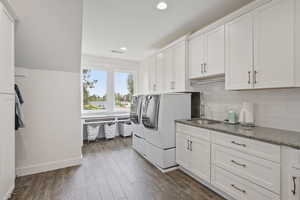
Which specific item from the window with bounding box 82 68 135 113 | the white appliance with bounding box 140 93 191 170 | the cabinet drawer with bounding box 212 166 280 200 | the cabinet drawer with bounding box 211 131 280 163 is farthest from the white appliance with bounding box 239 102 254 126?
the window with bounding box 82 68 135 113

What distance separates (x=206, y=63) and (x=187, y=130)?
1189 mm

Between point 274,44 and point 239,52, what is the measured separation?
1.29 ft

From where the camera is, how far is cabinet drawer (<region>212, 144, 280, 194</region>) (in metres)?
1.39

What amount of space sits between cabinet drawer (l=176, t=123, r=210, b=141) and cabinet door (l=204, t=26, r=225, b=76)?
0.95m

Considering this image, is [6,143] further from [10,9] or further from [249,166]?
[249,166]

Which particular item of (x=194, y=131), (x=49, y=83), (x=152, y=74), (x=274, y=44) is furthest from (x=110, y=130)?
(x=274, y=44)

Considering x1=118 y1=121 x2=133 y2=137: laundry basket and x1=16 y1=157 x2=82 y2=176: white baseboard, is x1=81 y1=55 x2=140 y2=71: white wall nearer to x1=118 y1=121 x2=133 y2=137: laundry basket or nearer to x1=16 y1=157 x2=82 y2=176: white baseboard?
x1=118 y1=121 x2=133 y2=137: laundry basket

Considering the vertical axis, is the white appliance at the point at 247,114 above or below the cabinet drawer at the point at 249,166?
above

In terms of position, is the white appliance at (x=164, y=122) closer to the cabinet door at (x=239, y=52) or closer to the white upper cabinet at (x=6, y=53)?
the cabinet door at (x=239, y=52)

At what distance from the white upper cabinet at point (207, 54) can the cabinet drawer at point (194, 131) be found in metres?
0.94

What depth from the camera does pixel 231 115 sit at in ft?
7.55

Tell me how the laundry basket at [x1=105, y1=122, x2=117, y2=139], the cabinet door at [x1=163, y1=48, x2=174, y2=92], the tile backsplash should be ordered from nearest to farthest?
the tile backsplash, the cabinet door at [x1=163, y1=48, x2=174, y2=92], the laundry basket at [x1=105, y1=122, x2=117, y2=139]

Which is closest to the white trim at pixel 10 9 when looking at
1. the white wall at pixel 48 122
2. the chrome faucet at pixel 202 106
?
the white wall at pixel 48 122

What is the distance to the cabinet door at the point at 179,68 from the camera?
9.41 ft
